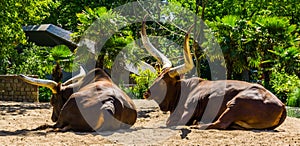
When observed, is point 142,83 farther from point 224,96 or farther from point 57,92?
point 224,96

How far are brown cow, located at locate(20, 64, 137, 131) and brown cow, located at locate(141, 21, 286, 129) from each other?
82cm

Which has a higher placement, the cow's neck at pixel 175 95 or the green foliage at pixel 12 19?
the green foliage at pixel 12 19

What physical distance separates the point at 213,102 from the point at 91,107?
1959 mm

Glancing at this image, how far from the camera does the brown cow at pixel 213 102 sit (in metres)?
6.89

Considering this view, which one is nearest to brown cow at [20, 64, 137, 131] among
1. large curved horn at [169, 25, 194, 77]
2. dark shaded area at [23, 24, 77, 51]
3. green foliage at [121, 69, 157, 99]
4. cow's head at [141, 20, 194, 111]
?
cow's head at [141, 20, 194, 111]

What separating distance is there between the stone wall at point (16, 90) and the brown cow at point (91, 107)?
8.61m

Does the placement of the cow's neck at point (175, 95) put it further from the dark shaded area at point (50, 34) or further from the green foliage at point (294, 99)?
the dark shaded area at point (50, 34)

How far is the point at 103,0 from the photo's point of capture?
89.1 feet

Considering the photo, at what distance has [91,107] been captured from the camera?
657 centimetres

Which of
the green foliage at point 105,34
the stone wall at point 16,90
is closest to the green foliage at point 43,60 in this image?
the stone wall at point 16,90

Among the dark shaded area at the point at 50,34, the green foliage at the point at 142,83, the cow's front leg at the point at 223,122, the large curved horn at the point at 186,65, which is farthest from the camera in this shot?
the dark shaded area at the point at 50,34

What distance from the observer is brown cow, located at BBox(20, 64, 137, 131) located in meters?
6.54

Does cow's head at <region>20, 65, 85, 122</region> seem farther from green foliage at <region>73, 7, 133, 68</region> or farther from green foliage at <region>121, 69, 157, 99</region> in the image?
green foliage at <region>121, 69, 157, 99</region>

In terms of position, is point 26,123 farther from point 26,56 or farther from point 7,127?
point 26,56
